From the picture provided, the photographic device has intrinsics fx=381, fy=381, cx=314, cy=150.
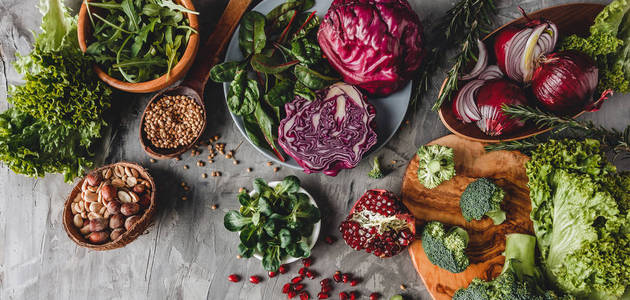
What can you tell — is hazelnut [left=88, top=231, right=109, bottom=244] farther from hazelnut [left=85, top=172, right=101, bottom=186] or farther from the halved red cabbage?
the halved red cabbage

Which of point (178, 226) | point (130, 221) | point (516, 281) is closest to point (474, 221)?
point (516, 281)

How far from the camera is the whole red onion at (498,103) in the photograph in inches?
65.9

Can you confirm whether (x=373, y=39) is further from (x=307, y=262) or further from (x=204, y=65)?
(x=307, y=262)

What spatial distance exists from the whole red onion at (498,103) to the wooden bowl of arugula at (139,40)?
A: 4.41 ft

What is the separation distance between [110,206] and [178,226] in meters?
0.37

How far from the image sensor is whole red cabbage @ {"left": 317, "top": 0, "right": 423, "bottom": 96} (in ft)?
5.22

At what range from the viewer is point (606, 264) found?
152 cm

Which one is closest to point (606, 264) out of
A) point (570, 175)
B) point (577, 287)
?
point (577, 287)

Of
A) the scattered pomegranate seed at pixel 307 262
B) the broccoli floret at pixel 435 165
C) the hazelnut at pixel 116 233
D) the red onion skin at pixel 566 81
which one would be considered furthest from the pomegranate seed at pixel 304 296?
the red onion skin at pixel 566 81

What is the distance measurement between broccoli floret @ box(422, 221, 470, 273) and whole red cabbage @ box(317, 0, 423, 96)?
730mm

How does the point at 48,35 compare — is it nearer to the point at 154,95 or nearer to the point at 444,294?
the point at 154,95

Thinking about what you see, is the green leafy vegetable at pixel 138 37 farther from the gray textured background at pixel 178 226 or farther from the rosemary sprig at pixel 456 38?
the rosemary sprig at pixel 456 38

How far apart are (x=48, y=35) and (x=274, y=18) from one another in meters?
1.09

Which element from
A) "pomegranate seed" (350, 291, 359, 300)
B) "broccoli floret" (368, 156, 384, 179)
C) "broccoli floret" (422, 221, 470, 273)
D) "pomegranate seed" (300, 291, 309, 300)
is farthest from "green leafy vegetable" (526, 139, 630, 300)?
"pomegranate seed" (300, 291, 309, 300)
